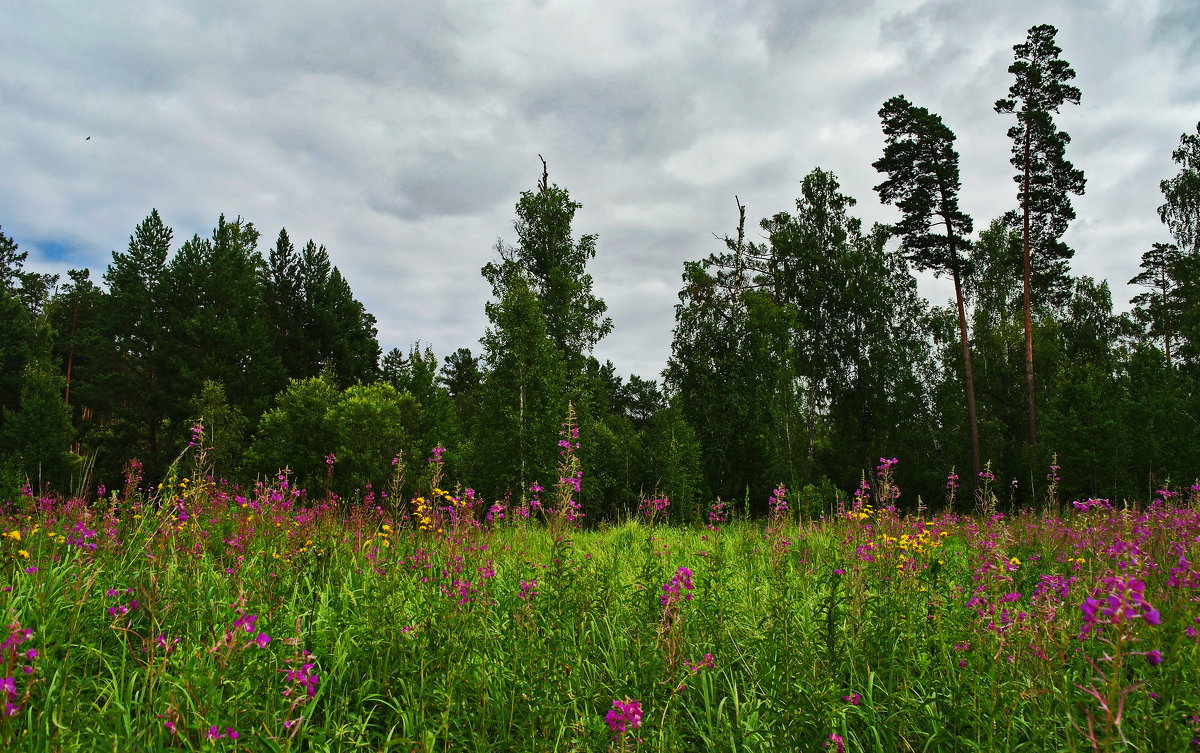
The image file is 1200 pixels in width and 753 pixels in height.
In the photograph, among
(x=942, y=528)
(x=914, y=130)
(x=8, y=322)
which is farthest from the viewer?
(x=8, y=322)

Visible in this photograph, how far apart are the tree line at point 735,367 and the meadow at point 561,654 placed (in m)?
11.7

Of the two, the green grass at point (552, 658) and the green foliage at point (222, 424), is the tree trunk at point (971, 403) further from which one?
the green foliage at point (222, 424)

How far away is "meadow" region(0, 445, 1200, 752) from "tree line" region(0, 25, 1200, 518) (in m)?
11.7

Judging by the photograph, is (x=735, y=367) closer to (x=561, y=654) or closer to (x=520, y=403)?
(x=520, y=403)

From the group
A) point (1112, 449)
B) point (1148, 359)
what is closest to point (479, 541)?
point (1112, 449)

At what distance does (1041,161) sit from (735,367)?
11942mm

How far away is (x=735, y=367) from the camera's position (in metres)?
20.5

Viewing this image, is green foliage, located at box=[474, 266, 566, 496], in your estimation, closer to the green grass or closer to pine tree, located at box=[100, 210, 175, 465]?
the green grass

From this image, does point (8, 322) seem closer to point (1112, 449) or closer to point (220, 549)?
point (220, 549)

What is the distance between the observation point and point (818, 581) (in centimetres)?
454

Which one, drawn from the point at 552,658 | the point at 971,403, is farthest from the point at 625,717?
the point at 971,403

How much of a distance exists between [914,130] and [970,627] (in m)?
22.2

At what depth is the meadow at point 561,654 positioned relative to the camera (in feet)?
7.20

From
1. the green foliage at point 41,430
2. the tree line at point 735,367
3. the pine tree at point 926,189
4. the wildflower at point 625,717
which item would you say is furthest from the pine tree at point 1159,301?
the green foliage at point 41,430
